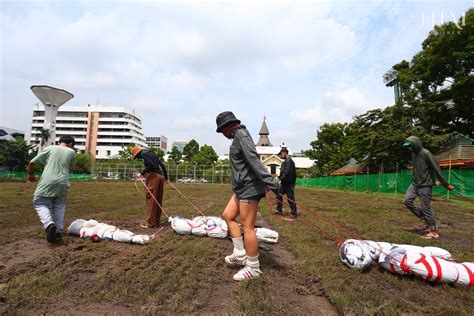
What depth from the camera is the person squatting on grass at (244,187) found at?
3.63 metres

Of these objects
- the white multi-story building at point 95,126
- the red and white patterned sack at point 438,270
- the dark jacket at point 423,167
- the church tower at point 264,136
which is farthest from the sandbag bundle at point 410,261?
the white multi-story building at point 95,126

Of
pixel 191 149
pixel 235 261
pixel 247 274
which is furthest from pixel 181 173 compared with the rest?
pixel 247 274

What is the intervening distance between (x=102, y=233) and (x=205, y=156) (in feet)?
237

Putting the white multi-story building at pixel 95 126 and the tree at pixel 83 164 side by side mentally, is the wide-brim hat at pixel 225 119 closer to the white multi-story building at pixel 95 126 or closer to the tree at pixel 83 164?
the tree at pixel 83 164

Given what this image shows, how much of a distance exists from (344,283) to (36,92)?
74979 mm

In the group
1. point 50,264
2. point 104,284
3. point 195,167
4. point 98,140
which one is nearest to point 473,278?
point 104,284

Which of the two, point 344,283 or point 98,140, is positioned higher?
point 98,140

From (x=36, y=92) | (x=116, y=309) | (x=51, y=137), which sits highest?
(x=36, y=92)

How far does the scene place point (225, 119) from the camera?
3.89 m

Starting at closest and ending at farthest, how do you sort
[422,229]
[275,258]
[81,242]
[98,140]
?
[275,258] < [81,242] < [422,229] < [98,140]

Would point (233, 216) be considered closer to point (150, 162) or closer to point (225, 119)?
point (225, 119)

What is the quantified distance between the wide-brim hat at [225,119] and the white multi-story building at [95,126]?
121091 millimetres

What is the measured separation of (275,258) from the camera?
14.7 ft

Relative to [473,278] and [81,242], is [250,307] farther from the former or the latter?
[81,242]
